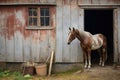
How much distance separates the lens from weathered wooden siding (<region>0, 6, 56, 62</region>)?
14734 mm

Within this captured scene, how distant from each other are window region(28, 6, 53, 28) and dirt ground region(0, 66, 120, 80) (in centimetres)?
228

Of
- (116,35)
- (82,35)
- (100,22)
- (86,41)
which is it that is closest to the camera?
(82,35)

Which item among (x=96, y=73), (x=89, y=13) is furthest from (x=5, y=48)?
(x=89, y=13)

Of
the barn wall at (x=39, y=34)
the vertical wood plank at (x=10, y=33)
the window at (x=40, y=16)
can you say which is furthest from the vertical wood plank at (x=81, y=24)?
the vertical wood plank at (x=10, y=33)

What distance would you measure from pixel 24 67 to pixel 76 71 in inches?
87.9

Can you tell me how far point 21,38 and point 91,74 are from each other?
138 inches

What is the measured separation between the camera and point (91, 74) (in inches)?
539

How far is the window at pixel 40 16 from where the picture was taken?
14734 millimetres

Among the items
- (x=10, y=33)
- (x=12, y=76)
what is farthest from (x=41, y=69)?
(x=10, y=33)

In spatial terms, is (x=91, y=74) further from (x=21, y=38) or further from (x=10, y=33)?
(x=10, y=33)

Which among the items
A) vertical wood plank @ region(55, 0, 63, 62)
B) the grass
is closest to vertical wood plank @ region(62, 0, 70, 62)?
vertical wood plank @ region(55, 0, 63, 62)

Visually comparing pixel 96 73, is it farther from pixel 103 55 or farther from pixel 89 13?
pixel 89 13

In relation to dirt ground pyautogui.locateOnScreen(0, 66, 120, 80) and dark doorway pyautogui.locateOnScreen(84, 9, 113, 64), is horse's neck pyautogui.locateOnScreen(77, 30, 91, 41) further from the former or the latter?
dark doorway pyautogui.locateOnScreen(84, 9, 113, 64)

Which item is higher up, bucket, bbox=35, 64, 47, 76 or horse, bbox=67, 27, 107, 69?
horse, bbox=67, 27, 107, 69
